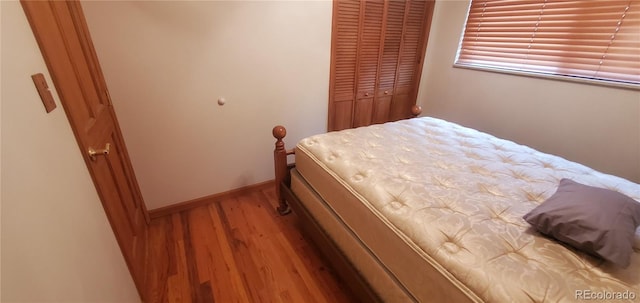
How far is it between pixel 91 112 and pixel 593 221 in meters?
2.05

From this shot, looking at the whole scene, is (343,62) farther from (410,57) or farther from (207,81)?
(207,81)

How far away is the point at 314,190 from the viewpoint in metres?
1.61

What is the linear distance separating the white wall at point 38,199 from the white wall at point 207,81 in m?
0.86

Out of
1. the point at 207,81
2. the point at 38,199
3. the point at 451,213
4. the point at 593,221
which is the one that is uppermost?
the point at 207,81

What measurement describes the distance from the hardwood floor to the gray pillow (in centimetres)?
103

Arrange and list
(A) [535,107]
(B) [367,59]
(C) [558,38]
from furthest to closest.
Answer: (B) [367,59] → (A) [535,107] → (C) [558,38]

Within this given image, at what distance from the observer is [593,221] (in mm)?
850

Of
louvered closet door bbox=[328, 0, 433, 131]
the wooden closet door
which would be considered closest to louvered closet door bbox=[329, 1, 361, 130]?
louvered closet door bbox=[328, 0, 433, 131]

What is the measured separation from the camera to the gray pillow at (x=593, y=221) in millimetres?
810

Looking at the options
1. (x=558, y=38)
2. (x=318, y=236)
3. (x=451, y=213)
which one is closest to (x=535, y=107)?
(x=558, y=38)

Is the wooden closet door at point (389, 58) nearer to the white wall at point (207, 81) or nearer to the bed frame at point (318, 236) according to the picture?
the white wall at point (207, 81)

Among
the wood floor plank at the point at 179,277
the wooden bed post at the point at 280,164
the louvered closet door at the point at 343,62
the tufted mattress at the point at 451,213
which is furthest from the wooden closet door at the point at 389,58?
the wood floor plank at the point at 179,277

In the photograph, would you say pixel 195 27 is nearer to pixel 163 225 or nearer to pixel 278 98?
pixel 278 98

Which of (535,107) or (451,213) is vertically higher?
(535,107)
